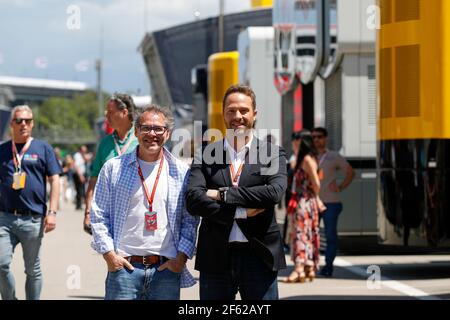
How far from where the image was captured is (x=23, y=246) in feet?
29.6

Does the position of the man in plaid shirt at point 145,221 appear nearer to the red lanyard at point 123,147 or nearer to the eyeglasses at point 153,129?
the eyeglasses at point 153,129

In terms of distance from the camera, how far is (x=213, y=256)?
562cm

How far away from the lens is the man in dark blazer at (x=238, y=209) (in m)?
5.62

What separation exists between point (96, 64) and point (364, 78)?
3594 inches

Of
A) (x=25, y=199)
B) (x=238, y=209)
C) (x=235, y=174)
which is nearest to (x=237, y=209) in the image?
(x=238, y=209)

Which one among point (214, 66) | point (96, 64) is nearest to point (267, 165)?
point (214, 66)

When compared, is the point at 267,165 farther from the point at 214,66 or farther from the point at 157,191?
the point at 214,66

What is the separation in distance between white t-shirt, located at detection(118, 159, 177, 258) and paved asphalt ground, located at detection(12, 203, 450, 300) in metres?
4.85

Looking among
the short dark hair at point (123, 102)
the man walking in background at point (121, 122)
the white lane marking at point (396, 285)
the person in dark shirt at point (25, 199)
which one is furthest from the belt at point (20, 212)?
the white lane marking at point (396, 285)

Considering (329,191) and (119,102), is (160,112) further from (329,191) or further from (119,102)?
(329,191)

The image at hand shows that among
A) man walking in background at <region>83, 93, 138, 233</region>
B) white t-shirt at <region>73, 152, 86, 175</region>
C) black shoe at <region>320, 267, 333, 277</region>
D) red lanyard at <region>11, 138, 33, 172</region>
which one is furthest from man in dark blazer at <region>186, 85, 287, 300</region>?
white t-shirt at <region>73, 152, 86, 175</region>

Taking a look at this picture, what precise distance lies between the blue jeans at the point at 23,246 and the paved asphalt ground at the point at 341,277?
5.72 ft

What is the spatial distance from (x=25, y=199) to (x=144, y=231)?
11.3ft

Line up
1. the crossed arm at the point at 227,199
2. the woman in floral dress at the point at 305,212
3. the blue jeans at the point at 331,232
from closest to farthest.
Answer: the crossed arm at the point at 227,199 → the woman in floral dress at the point at 305,212 → the blue jeans at the point at 331,232
